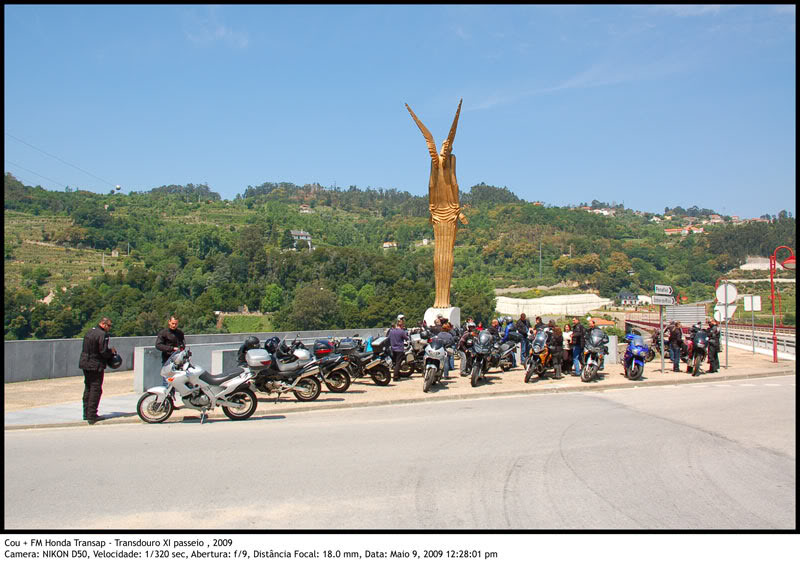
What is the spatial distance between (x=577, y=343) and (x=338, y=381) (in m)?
6.60

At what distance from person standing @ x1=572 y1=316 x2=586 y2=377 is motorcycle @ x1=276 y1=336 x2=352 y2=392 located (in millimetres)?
6149

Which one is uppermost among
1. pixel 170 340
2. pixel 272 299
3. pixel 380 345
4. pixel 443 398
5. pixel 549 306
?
pixel 272 299

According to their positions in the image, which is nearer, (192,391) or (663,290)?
(192,391)

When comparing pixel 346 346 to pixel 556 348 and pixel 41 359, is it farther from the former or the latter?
pixel 41 359

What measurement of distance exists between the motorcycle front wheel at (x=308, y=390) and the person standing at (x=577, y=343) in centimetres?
707

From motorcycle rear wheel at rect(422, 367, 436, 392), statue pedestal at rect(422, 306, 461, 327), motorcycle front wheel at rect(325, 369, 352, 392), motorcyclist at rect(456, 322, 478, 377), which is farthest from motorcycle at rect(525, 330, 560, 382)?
statue pedestal at rect(422, 306, 461, 327)

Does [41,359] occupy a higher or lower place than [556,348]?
lower

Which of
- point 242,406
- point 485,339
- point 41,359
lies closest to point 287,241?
point 41,359

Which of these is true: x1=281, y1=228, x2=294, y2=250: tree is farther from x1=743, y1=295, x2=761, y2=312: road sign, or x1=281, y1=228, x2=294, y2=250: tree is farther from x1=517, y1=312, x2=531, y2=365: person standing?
x1=517, y1=312, x2=531, y2=365: person standing

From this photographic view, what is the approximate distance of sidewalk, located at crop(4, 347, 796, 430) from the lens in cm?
1083

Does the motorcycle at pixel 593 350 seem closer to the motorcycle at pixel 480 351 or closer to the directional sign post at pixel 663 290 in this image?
the motorcycle at pixel 480 351

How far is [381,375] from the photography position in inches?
590
